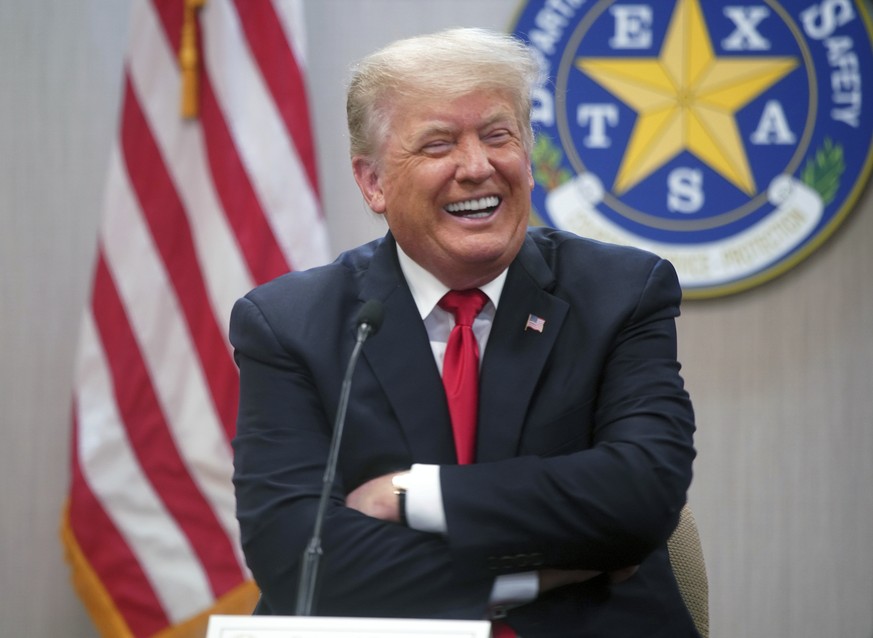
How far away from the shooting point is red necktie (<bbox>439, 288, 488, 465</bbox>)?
1.95 meters

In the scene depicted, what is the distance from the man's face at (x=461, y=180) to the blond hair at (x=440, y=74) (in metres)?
0.02

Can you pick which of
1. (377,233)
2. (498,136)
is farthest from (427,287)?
(377,233)

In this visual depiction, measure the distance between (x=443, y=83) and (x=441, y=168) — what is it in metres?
0.15

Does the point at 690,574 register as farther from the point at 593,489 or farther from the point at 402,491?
the point at 402,491

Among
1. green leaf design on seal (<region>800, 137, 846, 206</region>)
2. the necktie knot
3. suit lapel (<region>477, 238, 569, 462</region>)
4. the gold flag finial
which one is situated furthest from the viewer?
→ green leaf design on seal (<region>800, 137, 846, 206</region>)

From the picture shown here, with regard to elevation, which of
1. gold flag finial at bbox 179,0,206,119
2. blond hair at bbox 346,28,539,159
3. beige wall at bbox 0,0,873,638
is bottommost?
beige wall at bbox 0,0,873,638

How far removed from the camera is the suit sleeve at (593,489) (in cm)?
173

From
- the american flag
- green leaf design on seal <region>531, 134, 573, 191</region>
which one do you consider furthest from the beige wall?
green leaf design on seal <region>531, 134, 573, 191</region>

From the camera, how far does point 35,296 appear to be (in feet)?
12.1

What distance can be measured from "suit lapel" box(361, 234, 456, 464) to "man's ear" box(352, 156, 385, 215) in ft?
0.53

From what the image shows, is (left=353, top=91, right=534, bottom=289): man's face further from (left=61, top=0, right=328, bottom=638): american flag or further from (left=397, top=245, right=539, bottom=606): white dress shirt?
(left=61, top=0, right=328, bottom=638): american flag

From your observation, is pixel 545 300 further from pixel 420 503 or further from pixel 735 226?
pixel 735 226

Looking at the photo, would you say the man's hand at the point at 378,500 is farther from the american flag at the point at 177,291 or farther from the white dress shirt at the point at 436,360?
the american flag at the point at 177,291

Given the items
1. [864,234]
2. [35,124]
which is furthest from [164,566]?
[864,234]
